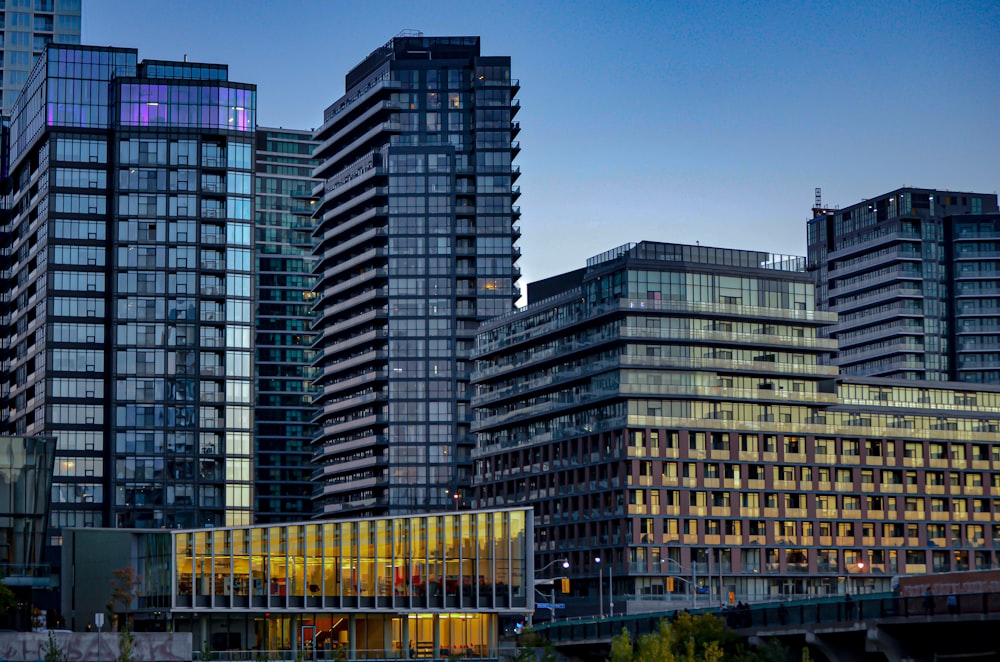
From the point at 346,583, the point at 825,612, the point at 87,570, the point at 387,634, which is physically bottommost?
the point at 387,634

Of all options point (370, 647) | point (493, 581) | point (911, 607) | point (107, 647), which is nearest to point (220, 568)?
point (370, 647)

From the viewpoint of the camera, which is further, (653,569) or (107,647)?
(653,569)

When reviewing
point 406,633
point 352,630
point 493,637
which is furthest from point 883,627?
point 352,630

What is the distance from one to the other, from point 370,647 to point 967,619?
71679mm

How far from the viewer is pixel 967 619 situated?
7694 centimetres

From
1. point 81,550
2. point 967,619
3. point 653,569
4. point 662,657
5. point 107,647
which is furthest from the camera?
point 653,569

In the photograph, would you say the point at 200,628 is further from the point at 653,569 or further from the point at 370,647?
the point at 653,569

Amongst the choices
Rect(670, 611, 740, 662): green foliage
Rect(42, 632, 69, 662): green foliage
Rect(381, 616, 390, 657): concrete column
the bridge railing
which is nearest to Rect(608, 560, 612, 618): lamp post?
Rect(381, 616, 390, 657): concrete column

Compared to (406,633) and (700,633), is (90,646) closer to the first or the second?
(700,633)

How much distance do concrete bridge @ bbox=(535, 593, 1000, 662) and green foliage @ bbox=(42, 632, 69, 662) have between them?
123ft

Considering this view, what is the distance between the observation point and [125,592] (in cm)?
14262

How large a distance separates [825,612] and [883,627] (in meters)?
5.74

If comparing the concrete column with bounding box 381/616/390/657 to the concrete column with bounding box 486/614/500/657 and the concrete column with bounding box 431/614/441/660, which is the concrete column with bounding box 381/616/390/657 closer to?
the concrete column with bounding box 431/614/441/660

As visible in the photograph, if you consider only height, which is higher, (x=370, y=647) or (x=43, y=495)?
(x=43, y=495)
